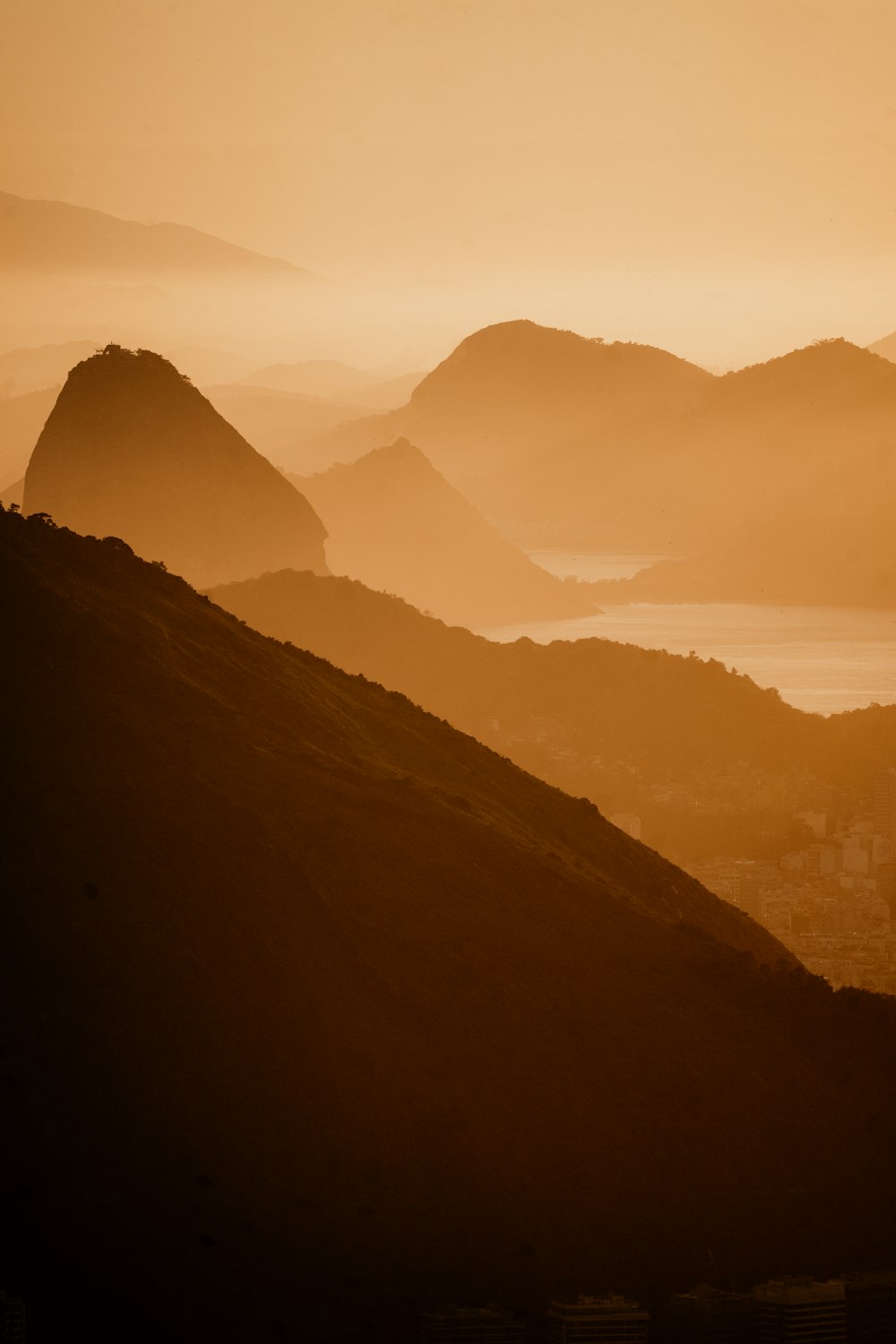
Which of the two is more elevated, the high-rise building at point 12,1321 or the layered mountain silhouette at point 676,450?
the layered mountain silhouette at point 676,450

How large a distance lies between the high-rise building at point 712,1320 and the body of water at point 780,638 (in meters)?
46.2

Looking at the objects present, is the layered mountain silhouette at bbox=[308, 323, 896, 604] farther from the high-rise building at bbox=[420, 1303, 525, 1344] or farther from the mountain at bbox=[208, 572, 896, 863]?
the high-rise building at bbox=[420, 1303, 525, 1344]

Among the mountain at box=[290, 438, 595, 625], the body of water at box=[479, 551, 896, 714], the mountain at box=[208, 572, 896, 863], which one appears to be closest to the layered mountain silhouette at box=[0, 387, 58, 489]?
the mountain at box=[290, 438, 595, 625]

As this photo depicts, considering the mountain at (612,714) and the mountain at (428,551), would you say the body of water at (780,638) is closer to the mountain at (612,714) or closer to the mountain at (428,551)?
the mountain at (428,551)

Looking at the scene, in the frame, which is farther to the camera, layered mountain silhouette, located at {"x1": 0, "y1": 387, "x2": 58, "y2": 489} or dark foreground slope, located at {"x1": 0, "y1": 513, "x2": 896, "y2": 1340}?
layered mountain silhouette, located at {"x1": 0, "y1": 387, "x2": 58, "y2": 489}

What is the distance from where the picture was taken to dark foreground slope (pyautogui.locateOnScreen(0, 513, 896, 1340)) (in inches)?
625

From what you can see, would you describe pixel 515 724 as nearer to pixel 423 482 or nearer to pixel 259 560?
pixel 259 560

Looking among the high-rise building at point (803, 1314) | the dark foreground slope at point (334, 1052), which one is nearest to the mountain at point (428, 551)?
the dark foreground slope at point (334, 1052)

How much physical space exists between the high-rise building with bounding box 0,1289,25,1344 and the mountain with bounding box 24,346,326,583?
62.0 m

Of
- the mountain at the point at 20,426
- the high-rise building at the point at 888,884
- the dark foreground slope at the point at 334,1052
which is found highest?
the mountain at the point at 20,426

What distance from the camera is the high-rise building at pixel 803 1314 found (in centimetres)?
1628

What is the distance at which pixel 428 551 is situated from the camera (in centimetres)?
9519

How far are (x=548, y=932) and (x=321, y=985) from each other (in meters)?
3.11

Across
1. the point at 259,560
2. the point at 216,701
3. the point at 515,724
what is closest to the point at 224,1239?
the point at 216,701
